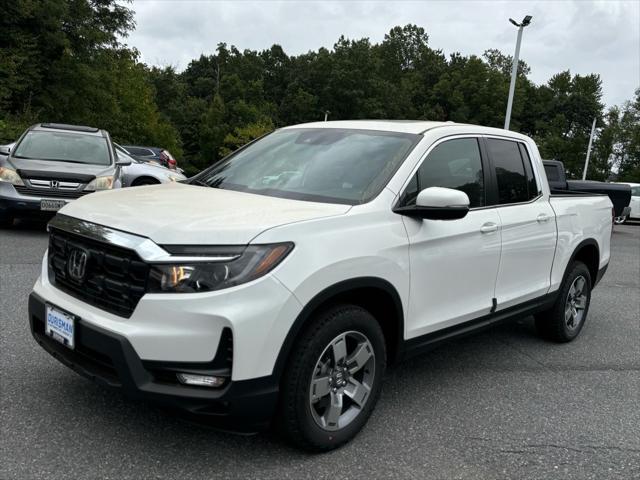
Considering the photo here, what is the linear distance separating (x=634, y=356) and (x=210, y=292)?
163 inches

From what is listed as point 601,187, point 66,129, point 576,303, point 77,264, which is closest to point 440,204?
point 77,264

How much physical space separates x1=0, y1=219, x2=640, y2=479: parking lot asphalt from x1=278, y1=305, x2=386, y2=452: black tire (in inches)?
4.4

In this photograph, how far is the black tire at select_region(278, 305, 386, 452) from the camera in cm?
281

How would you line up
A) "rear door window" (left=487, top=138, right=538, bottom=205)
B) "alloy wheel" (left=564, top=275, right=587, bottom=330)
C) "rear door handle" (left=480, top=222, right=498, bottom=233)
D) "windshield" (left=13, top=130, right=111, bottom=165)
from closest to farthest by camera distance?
"rear door handle" (left=480, top=222, right=498, bottom=233) < "rear door window" (left=487, top=138, right=538, bottom=205) < "alloy wheel" (left=564, top=275, right=587, bottom=330) < "windshield" (left=13, top=130, right=111, bottom=165)

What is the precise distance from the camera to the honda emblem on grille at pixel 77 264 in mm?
2917

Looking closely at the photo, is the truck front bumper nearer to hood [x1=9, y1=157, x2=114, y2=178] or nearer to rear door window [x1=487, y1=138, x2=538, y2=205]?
rear door window [x1=487, y1=138, x2=538, y2=205]

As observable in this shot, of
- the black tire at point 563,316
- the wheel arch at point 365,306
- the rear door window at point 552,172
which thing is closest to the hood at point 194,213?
the wheel arch at point 365,306

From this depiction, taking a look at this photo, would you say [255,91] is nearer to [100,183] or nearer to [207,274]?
[100,183]

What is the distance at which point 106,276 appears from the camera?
111 inches

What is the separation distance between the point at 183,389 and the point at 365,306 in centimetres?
113

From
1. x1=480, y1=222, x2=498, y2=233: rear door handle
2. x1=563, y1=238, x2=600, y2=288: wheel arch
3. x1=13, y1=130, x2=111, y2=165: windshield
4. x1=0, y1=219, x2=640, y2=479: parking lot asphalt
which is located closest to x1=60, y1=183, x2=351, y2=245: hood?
x1=0, y1=219, x2=640, y2=479: parking lot asphalt

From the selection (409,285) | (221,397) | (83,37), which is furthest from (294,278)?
(83,37)

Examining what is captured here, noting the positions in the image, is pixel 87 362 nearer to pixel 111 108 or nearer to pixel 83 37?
pixel 83 37

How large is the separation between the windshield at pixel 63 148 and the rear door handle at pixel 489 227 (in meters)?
6.95
